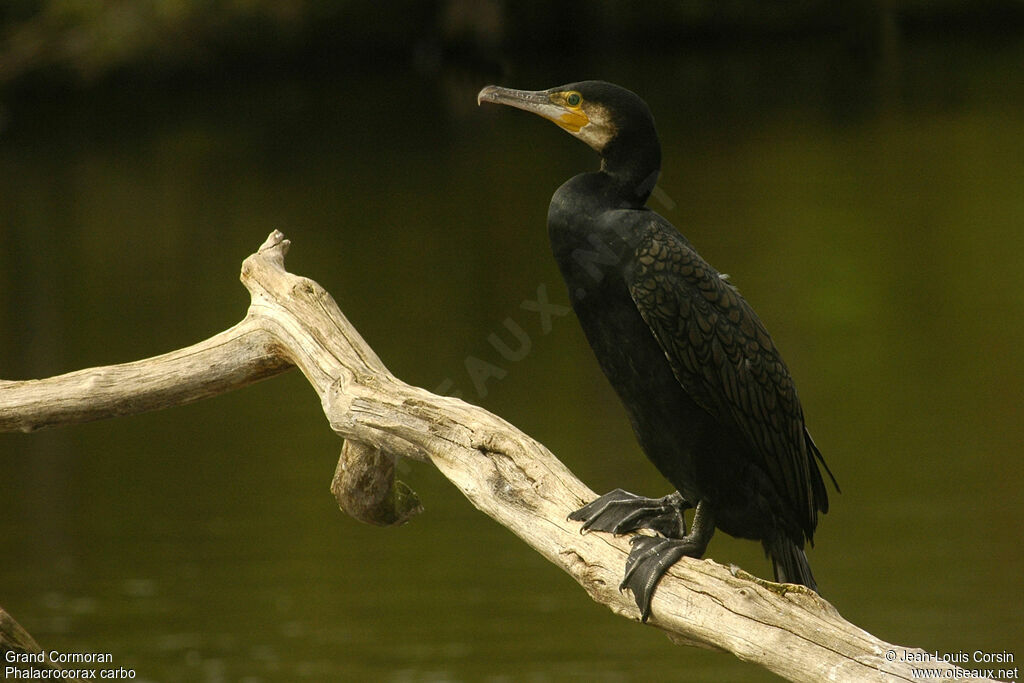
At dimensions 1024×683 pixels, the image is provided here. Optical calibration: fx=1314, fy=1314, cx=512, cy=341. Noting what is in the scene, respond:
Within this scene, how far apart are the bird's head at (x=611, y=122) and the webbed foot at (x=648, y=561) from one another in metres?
0.58

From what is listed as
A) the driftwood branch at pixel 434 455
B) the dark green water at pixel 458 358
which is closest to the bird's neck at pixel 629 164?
the driftwood branch at pixel 434 455

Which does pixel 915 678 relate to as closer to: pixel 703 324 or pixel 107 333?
pixel 703 324

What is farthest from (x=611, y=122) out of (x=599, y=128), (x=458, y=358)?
(x=458, y=358)

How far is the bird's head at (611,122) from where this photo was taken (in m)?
2.11

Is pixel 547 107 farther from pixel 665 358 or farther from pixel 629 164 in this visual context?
pixel 665 358

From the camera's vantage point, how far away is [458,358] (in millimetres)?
7246

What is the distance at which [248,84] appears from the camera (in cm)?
1412

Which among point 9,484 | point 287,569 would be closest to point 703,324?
point 287,569

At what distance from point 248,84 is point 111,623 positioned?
9.50 metres

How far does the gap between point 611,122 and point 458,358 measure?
5.16 m

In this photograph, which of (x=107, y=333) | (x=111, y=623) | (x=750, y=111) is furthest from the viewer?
(x=750, y=111)

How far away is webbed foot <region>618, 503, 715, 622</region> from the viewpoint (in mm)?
2084

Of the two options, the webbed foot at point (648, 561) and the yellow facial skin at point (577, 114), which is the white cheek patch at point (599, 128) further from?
the webbed foot at point (648, 561)

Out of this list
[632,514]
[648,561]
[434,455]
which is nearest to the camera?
[648,561]
